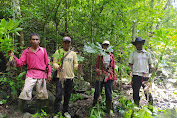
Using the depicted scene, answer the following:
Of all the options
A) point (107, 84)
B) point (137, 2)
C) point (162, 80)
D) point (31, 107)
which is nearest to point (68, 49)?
point (107, 84)

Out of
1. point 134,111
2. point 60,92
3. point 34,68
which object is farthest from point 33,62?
point 134,111

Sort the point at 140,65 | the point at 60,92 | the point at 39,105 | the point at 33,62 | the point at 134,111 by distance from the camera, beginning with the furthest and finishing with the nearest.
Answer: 1. the point at 140,65
2. the point at 39,105
3. the point at 134,111
4. the point at 60,92
5. the point at 33,62

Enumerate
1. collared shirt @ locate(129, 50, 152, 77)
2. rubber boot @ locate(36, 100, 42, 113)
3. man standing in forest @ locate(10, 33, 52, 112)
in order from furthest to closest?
collared shirt @ locate(129, 50, 152, 77) → rubber boot @ locate(36, 100, 42, 113) → man standing in forest @ locate(10, 33, 52, 112)

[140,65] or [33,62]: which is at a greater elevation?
[33,62]

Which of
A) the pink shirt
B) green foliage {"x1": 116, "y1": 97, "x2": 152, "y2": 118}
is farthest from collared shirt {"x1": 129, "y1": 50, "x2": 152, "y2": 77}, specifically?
the pink shirt

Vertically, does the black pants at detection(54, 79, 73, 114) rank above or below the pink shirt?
below

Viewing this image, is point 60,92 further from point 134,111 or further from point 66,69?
point 134,111

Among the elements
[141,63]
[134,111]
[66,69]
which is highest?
[141,63]

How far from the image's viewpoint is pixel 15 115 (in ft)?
11.8

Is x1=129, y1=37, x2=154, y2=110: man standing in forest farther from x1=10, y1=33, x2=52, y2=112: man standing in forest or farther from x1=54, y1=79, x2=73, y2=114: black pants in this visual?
x1=10, y1=33, x2=52, y2=112: man standing in forest

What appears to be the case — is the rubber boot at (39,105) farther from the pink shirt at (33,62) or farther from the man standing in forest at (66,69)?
the pink shirt at (33,62)

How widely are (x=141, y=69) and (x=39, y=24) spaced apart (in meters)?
3.95

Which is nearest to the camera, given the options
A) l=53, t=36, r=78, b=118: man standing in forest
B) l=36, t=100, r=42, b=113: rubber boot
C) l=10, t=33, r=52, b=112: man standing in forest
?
l=10, t=33, r=52, b=112: man standing in forest

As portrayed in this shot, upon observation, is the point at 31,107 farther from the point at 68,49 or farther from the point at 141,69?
the point at 141,69
